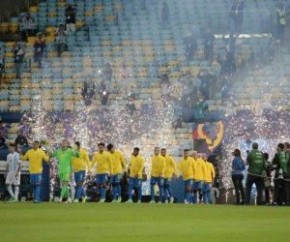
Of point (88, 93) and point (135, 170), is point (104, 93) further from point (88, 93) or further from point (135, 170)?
point (135, 170)

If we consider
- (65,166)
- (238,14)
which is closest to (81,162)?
(65,166)

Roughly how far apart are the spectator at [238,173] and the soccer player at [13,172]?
6686 millimetres

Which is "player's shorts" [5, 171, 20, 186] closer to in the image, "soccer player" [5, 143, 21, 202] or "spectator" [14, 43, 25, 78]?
"soccer player" [5, 143, 21, 202]

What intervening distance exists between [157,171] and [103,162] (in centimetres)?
192

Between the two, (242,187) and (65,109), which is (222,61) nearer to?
(65,109)

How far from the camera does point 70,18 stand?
4422cm

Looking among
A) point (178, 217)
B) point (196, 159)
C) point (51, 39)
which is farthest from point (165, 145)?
point (178, 217)

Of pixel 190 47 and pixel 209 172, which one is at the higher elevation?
pixel 190 47

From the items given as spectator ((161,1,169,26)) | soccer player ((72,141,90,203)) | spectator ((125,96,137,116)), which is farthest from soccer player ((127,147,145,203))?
spectator ((161,1,169,26))

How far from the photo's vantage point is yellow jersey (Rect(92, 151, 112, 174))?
1187 inches

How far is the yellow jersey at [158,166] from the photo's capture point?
30906 millimetres

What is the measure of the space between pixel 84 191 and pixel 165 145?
5.05 meters

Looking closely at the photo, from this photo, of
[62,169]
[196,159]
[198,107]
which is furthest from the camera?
[198,107]

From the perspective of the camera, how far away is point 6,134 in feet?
114
